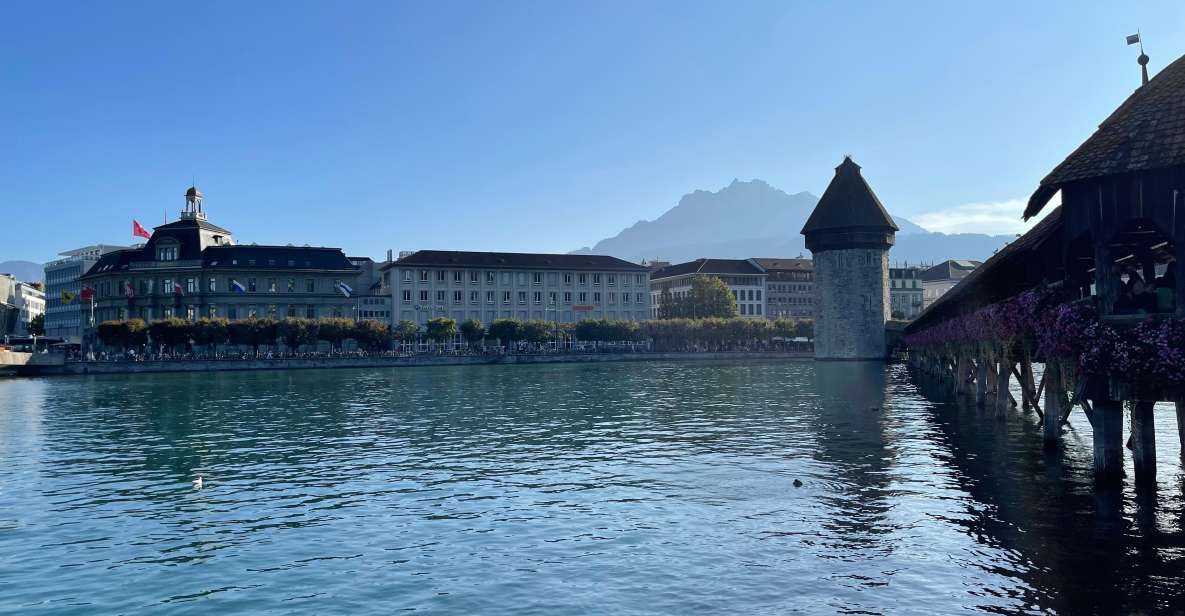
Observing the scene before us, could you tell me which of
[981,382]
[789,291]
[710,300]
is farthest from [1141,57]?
[789,291]

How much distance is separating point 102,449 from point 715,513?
22205 millimetres

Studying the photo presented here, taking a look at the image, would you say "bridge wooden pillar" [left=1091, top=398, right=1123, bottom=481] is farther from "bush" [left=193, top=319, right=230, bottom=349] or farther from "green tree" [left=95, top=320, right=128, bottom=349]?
"green tree" [left=95, top=320, right=128, bottom=349]

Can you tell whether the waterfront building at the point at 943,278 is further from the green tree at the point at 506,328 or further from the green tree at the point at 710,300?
the green tree at the point at 506,328

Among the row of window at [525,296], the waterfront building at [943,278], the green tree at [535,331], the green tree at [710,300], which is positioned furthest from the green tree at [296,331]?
the waterfront building at [943,278]

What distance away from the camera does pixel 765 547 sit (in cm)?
1478

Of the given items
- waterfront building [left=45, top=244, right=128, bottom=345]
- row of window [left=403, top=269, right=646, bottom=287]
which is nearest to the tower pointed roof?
row of window [left=403, top=269, right=646, bottom=287]

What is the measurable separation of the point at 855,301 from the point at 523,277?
5297cm

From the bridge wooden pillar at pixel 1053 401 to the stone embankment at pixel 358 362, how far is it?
301 ft

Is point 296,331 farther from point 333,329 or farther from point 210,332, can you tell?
point 210,332

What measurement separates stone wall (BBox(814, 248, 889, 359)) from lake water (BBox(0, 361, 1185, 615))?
76.9 metres

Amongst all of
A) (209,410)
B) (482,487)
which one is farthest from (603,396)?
(482,487)

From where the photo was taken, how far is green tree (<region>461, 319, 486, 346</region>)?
12731 centimetres

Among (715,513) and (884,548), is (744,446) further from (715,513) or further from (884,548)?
(884,548)

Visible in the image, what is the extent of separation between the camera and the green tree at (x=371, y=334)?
115 meters
